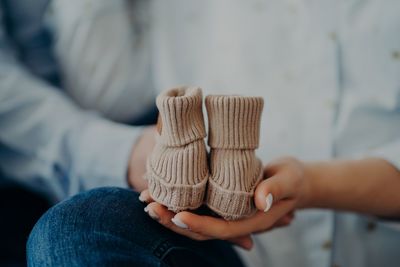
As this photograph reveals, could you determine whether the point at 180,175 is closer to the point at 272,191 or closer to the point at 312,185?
the point at 272,191

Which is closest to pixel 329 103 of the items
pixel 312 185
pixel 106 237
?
pixel 312 185

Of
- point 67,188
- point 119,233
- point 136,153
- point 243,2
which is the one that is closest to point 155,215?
point 119,233

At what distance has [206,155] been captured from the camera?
37 cm

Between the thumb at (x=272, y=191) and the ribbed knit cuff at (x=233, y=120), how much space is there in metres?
0.04

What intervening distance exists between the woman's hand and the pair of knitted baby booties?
11 millimetres

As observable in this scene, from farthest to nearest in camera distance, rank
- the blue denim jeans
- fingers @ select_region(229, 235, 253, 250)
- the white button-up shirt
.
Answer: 1. the white button-up shirt
2. fingers @ select_region(229, 235, 253, 250)
3. the blue denim jeans

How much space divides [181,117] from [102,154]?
25 centimetres

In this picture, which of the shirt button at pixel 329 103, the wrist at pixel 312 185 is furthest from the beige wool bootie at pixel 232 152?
the shirt button at pixel 329 103

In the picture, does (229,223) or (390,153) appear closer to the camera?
(229,223)

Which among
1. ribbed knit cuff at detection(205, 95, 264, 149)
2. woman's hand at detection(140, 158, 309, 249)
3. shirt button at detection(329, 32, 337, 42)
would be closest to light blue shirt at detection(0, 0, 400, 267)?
shirt button at detection(329, 32, 337, 42)

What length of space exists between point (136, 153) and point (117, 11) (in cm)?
26

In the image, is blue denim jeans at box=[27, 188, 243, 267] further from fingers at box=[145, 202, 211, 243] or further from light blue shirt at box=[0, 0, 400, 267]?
light blue shirt at box=[0, 0, 400, 267]

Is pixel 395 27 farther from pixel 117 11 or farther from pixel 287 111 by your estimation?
pixel 117 11

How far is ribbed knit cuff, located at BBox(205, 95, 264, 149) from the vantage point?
0.35 m
